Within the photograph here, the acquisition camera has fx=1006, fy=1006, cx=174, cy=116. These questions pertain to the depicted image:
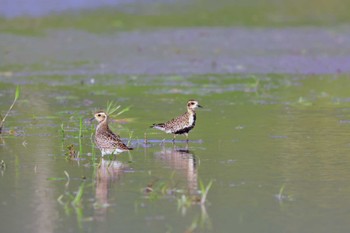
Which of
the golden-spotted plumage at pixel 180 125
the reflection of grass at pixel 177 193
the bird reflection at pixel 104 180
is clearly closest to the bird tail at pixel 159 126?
the golden-spotted plumage at pixel 180 125

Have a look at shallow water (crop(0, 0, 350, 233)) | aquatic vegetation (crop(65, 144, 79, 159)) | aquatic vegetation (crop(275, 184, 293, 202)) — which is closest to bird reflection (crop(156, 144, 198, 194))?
shallow water (crop(0, 0, 350, 233))

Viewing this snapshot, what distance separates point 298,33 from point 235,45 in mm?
2358

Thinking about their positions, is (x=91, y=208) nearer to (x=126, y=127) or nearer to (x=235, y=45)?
(x=126, y=127)

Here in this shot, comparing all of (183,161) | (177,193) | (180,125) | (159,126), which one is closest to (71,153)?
(183,161)

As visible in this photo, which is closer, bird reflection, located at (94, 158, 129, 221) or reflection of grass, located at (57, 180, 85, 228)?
reflection of grass, located at (57, 180, 85, 228)

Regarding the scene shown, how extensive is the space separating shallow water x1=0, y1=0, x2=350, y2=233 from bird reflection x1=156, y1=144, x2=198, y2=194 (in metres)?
0.02

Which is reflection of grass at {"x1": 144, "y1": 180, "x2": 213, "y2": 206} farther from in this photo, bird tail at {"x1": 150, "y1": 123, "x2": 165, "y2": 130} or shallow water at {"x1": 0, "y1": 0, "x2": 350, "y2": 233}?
bird tail at {"x1": 150, "y1": 123, "x2": 165, "y2": 130}

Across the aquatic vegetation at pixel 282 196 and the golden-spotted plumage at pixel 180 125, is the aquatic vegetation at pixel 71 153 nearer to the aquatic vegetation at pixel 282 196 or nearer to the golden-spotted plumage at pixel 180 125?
the golden-spotted plumage at pixel 180 125

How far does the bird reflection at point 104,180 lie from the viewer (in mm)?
8844

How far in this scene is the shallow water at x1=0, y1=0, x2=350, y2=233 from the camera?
8.76 meters

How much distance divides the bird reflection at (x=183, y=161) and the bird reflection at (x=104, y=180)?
0.57 metres

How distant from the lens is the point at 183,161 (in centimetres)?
1112

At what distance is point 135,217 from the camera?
8.58 meters

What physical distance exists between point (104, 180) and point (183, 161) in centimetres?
135
